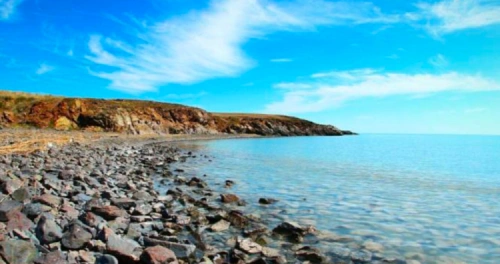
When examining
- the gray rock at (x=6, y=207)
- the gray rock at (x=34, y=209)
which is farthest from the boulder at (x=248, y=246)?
the gray rock at (x=6, y=207)

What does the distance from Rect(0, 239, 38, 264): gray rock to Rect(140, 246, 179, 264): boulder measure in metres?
1.49

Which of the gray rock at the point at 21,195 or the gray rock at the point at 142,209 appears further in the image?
the gray rock at the point at 142,209

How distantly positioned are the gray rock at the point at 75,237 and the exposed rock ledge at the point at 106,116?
2292 inches

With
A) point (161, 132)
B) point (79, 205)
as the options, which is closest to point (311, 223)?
point (79, 205)

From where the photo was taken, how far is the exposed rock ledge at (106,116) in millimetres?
59844

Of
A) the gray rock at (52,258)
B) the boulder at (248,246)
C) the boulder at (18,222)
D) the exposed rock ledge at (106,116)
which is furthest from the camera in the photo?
the exposed rock ledge at (106,116)

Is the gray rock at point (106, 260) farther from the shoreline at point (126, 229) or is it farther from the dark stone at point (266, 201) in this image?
the dark stone at point (266, 201)

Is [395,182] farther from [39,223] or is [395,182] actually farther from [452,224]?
[39,223]

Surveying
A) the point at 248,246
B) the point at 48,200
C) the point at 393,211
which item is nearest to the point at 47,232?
the point at 48,200

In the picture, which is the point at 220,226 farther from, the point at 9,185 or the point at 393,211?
the point at 393,211

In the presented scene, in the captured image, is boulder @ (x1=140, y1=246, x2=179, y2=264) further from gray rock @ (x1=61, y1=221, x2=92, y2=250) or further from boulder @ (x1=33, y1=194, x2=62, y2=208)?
boulder @ (x1=33, y1=194, x2=62, y2=208)

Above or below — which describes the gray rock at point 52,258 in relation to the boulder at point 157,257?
above

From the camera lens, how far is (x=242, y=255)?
704cm

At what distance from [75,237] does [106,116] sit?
6472 cm
